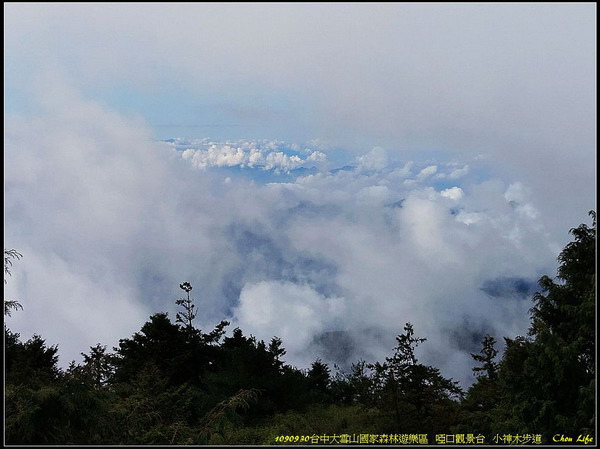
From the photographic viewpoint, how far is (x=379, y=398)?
8734 mm

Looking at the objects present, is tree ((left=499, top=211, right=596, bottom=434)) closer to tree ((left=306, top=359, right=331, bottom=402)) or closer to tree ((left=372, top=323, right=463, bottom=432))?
tree ((left=372, top=323, right=463, bottom=432))

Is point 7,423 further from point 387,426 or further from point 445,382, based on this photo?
point 445,382

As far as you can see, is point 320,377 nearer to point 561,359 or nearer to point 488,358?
point 488,358

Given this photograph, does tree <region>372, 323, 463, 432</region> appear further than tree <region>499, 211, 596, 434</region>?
Yes

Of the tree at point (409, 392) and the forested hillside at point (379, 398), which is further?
the tree at point (409, 392)

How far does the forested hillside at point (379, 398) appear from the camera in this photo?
468 centimetres

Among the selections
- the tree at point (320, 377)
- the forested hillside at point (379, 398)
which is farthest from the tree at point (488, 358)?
the tree at point (320, 377)

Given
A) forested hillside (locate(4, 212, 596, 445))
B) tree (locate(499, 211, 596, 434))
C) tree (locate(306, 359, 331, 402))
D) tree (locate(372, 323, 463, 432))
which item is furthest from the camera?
tree (locate(306, 359, 331, 402))

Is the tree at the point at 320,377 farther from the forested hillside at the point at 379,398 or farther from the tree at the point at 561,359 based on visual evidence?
the tree at the point at 561,359

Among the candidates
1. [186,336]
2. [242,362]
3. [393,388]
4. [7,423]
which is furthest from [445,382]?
[186,336]

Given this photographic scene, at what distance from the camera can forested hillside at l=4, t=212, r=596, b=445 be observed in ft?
15.4

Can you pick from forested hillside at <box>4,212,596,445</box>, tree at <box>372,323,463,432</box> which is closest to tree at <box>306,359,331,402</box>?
forested hillside at <box>4,212,596,445</box>

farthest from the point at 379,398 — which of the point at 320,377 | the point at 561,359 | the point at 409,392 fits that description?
the point at 320,377

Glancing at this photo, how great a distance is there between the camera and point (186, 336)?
16812 mm
